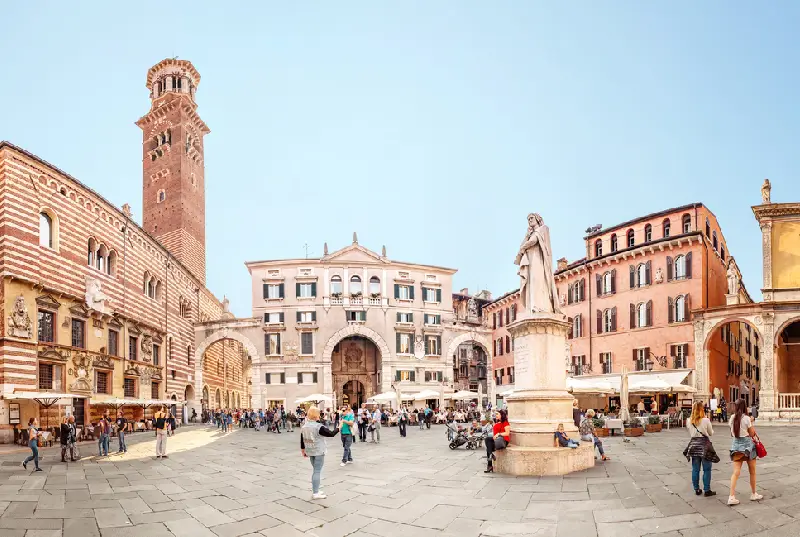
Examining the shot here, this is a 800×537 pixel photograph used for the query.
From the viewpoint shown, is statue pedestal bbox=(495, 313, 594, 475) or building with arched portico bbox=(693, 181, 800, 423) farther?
building with arched portico bbox=(693, 181, 800, 423)

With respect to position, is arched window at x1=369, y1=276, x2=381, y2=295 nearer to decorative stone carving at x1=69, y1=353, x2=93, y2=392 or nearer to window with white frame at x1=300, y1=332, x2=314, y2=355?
window with white frame at x1=300, y1=332, x2=314, y2=355

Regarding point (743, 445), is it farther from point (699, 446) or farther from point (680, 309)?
point (680, 309)

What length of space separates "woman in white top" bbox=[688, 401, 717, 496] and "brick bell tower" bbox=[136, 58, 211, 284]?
52.6m

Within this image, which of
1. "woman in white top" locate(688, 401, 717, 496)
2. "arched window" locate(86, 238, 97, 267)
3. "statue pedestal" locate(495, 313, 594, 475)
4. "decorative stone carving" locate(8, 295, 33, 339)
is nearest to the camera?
"woman in white top" locate(688, 401, 717, 496)

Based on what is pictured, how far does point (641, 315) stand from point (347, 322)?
22.5 metres

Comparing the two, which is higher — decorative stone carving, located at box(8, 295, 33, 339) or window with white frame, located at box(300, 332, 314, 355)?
decorative stone carving, located at box(8, 295, 33, 339)

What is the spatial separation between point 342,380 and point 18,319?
33.5 m

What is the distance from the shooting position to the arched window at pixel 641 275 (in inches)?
1473

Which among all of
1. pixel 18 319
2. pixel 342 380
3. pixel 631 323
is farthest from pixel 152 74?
pixel 631 323

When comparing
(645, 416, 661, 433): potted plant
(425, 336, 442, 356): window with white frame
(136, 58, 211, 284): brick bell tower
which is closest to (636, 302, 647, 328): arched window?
(645, 416, 661, 433): potted plant

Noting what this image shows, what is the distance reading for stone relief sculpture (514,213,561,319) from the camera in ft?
42.3

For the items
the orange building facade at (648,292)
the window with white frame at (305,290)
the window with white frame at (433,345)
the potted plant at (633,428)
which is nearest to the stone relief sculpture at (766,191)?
the orange building facade at (648,292)

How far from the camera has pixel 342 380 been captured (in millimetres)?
53344

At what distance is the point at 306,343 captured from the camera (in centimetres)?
4812
